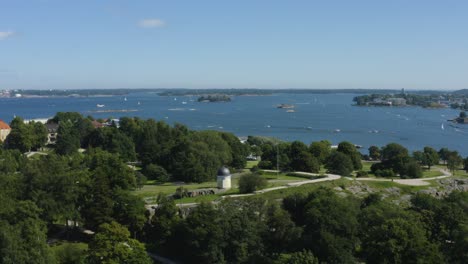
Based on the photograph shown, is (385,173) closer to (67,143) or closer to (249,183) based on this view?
(249,183)

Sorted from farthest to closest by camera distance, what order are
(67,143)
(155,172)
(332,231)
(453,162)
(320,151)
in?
(67,143) → (453,162) → (320,151) → (155,172) → (332,231)

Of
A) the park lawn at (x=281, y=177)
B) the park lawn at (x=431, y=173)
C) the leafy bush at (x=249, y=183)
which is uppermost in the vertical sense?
the leafy bush at (x=249, y=183)

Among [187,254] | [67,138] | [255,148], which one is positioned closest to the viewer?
[187,254]

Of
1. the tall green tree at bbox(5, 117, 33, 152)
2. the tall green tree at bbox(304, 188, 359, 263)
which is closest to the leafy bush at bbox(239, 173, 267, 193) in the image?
the tall green tree at bbox(304, 188, 359, 263)

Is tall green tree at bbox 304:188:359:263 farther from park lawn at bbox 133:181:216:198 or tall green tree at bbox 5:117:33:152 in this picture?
tall green tree at bbox 5:117:33:152

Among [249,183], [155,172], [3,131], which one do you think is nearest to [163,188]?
[155,172]

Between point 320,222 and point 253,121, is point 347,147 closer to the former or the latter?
point 320,222

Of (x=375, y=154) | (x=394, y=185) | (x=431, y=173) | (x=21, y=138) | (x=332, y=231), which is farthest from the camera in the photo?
(x=375, y=154)

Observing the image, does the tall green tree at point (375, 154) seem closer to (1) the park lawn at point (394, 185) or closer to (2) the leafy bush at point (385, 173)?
(2) the leafy bush at point (385, 173)

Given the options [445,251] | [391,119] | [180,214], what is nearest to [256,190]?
[180,214]

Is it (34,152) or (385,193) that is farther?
(34,152)

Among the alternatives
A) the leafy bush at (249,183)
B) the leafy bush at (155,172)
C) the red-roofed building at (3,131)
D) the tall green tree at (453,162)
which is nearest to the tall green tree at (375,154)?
the tall green tree at (453,162)
